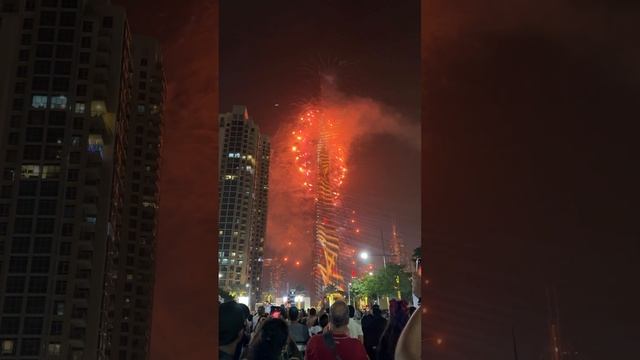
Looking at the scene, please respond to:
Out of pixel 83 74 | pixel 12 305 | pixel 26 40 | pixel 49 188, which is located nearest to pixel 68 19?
pixel 26 40

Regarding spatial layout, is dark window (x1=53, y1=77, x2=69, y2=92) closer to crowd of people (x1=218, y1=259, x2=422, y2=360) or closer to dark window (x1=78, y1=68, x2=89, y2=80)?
dark window (x1=78, y1=68, x2=89, y2=80)

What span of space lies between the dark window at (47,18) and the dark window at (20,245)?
7174 millimetres

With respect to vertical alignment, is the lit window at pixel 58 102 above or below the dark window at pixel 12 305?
above

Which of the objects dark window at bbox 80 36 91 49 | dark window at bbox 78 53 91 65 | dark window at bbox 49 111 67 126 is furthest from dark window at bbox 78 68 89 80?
dark window at bbox 49 111 67 126

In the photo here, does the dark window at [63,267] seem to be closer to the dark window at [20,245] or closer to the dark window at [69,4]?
the dark window at [20,245]

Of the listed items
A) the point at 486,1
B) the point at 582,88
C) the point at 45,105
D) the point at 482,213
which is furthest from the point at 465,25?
the point at 45,105

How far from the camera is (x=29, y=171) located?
16797 millimetres

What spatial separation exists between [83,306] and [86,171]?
4.36 meters

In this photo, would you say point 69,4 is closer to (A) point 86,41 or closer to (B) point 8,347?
(A) point 86,41

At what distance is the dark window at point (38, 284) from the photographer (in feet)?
55.0

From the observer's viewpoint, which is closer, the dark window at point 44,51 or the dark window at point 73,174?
the dark window at point 73,174

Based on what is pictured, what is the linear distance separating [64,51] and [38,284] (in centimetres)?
769

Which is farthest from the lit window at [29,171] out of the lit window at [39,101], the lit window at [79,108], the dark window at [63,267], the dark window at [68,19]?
the dark window at [68,19]

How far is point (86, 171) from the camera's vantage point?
55.8 ft
